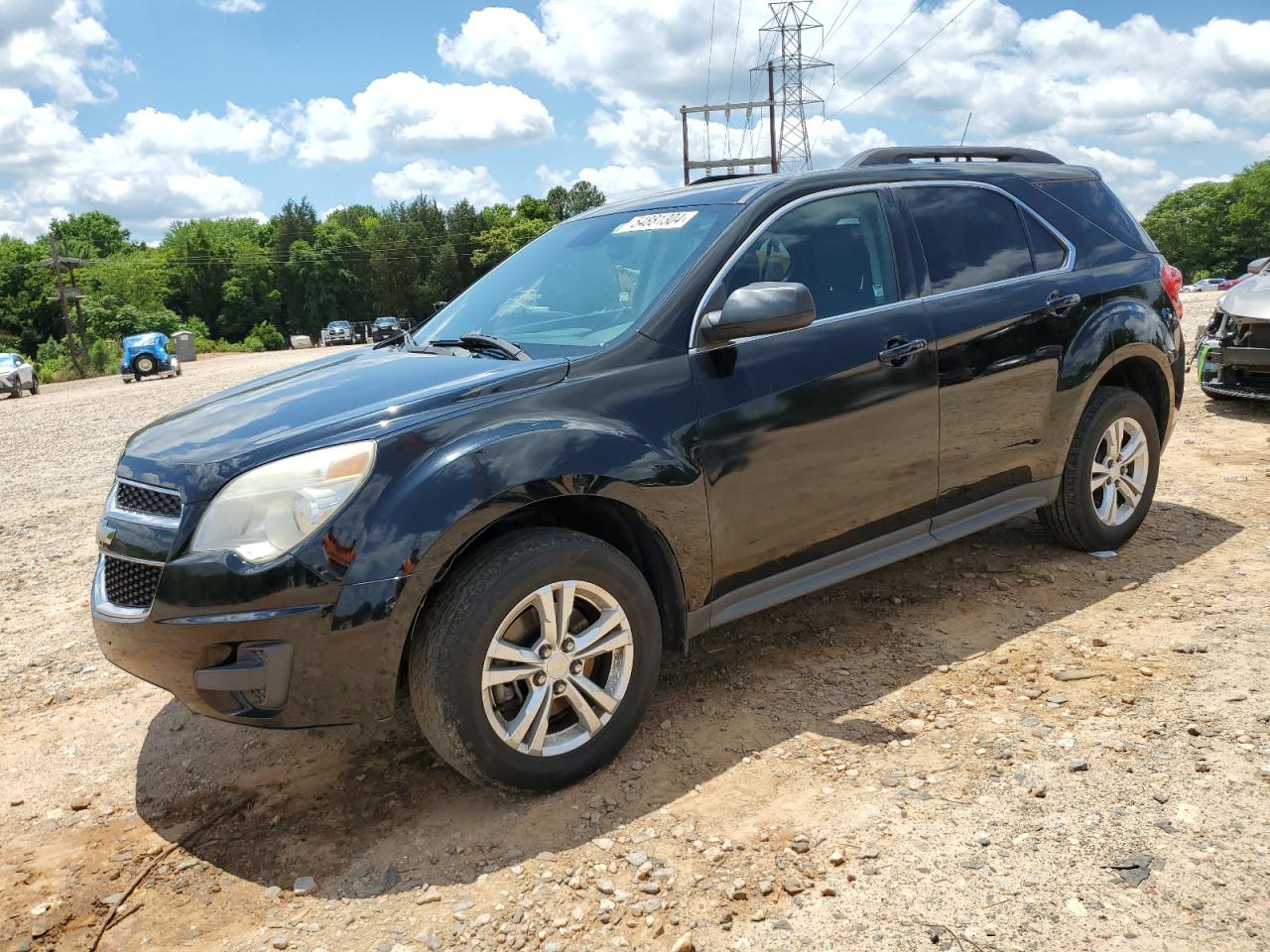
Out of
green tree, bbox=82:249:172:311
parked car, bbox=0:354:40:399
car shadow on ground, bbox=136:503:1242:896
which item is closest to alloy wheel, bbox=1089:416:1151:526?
car shadow on ground, bbox=136:503:1242:896

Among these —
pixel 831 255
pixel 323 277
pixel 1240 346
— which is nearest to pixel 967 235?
pixel 831 255

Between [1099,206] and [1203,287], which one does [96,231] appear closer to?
[1203,287]

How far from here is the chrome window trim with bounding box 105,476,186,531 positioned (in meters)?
2.82

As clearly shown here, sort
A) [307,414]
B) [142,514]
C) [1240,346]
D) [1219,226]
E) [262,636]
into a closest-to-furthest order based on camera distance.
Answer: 1. [262,636]
2. [142,514]
3. [307,414]
4. [1240,346]
5. [1219,226]

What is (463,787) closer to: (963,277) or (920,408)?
(920,408)

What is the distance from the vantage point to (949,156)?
15.3 feet

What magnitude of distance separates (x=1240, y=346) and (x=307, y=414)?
8.04 meters

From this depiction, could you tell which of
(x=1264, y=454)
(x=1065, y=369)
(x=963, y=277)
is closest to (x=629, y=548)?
(x=963, y=277)

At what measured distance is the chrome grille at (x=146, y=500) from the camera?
2.85 metres

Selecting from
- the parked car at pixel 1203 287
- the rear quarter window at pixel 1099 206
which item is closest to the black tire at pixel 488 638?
the rear quarter window at pixel 1099 206

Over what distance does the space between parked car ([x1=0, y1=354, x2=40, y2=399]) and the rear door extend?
2823cm

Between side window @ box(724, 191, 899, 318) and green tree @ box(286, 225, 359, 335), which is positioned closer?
side window @ box(724, 191, 899, 318)

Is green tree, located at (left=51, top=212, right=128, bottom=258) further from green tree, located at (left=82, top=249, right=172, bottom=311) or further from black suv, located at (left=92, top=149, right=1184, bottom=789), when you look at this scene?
black suv, located at (left=92, top=149, right=1184, bottom=789)

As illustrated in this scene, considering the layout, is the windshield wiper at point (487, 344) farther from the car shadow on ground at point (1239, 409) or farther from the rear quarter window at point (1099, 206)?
the car shadow on ground at point (1239, 409)
